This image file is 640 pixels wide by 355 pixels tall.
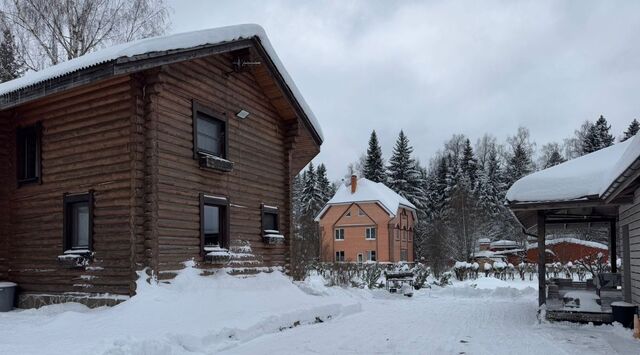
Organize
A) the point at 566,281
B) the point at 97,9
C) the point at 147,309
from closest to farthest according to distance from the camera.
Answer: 1. the point at 147,309
2. the point at 566,281
3. the point at 97,9

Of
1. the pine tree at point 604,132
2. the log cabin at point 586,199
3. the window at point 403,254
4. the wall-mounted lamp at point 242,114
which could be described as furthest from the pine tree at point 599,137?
the wall-mounted lamp at point 242,114

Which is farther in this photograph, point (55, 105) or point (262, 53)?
point (262, 53)

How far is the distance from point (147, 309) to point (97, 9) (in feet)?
59.4

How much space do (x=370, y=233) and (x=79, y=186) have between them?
4121cm

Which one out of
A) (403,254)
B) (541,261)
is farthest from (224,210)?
(403,254)

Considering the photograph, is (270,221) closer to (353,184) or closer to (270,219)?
(270,219)

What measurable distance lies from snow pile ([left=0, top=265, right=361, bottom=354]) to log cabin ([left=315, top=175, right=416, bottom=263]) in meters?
37.1

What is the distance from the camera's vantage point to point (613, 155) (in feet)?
46.3

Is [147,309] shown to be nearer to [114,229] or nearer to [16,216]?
[114,229]

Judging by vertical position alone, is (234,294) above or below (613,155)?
below

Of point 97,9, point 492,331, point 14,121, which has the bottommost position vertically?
point 492,331

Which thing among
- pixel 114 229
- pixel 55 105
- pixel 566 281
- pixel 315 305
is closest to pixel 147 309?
pixel 114 229

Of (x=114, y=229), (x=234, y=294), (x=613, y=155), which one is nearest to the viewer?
(x=114, y=229)

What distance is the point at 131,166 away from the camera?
36.0 feet
